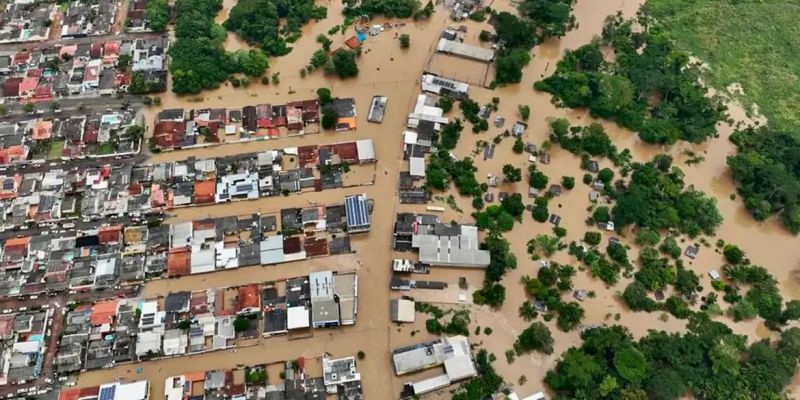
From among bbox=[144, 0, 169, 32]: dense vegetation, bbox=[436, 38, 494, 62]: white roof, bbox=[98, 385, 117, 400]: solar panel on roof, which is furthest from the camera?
bbox=[144, 0, 169, 32]: dense vegetation

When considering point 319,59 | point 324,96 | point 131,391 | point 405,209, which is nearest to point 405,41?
point 319,59

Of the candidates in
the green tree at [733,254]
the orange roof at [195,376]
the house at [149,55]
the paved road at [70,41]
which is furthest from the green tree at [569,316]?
the paved road at [70,41]

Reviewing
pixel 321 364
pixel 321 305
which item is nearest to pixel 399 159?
pixel 321 305

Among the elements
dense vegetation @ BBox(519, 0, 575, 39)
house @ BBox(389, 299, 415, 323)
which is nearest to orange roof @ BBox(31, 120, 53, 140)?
house @ BBox(389, 299, 415, 323)

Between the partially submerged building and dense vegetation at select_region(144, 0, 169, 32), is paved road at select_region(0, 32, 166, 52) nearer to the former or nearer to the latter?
dense vegetation at select_region(144, 0, 169, 32)

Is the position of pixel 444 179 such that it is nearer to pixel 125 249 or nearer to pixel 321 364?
pixel 321 364
